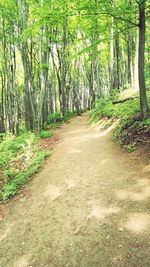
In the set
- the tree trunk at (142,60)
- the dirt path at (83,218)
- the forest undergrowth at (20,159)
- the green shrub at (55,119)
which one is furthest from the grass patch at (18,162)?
the green shrub at (55,119)

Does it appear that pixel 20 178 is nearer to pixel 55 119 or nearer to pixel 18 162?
pixel 18 162

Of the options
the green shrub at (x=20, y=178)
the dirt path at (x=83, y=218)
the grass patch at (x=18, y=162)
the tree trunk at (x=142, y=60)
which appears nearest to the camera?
the dirt path at (x=83, y=218)

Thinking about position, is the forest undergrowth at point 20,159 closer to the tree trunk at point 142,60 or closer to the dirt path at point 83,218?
the dirt path at point 83,218

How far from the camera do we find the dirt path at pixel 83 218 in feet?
15.4

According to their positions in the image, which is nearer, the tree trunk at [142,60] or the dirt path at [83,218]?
the dirt path at [83,218]

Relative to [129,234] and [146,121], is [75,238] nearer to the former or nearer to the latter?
[129,234]

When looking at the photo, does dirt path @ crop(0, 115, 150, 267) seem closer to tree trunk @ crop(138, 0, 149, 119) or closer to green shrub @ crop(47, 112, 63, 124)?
tree trunk @ crop(138, 0, 149, 119)

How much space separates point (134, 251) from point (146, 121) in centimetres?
518

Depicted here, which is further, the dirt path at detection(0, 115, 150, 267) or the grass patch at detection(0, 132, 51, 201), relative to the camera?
the grass patch at detection(0, 132, 51, 201)

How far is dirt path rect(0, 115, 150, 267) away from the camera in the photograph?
184 inches

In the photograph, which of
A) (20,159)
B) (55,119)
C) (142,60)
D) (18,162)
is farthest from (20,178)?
(55,119)

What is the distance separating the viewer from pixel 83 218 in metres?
5.73

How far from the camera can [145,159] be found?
7.65 metres

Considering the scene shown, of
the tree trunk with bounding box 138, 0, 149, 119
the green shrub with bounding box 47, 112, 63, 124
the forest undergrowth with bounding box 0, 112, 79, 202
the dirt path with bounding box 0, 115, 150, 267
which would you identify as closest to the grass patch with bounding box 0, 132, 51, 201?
the forest undergrowth with bounding box 0, 112, 79, 202
